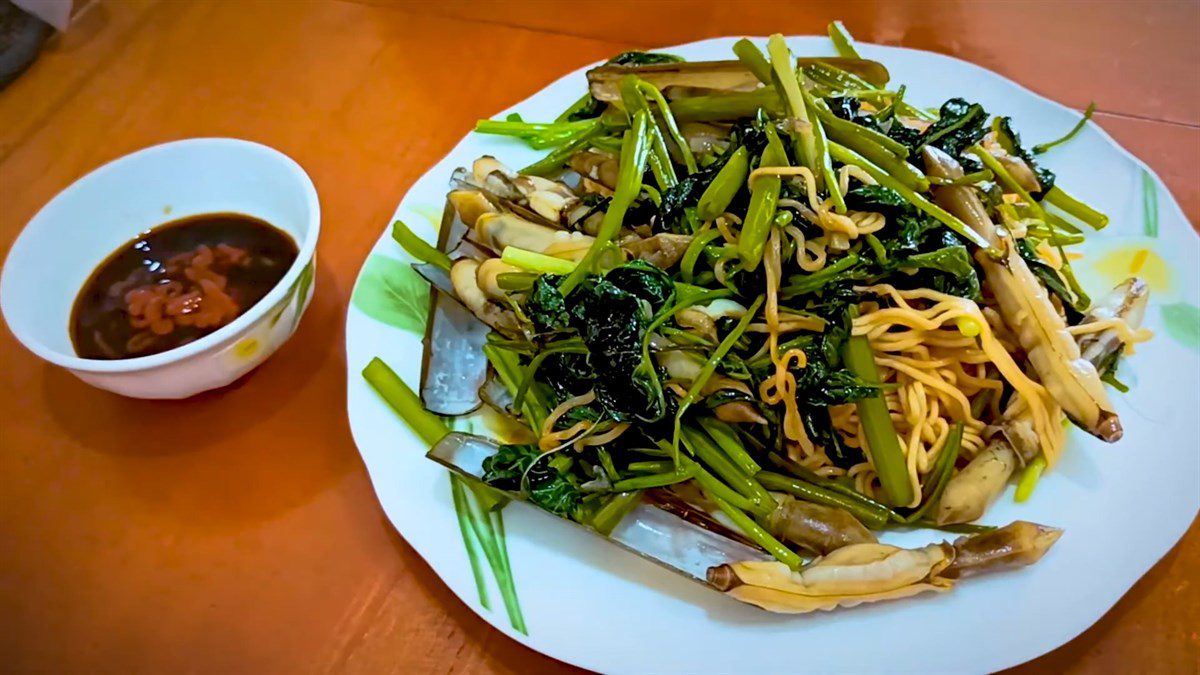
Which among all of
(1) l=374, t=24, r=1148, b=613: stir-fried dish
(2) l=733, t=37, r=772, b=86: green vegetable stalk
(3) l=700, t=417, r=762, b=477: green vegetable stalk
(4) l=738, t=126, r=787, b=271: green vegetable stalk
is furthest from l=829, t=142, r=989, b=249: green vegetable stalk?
(3) l=700, t=417, r=762, b=477: green vegetable stalk

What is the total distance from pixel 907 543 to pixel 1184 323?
848 millimetres

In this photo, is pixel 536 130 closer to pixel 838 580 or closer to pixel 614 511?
pixel 614 511

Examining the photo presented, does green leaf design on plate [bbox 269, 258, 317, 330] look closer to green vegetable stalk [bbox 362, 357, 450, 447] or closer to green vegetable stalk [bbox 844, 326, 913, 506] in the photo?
green vegetable stalk [bbox 362, 357, 450, 447]

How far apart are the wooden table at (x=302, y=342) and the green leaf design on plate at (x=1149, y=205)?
45 centimetres

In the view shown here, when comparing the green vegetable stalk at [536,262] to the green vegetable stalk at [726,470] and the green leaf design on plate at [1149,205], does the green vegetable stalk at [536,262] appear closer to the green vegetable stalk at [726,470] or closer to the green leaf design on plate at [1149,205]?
the green vegetable stalk at [726,470]

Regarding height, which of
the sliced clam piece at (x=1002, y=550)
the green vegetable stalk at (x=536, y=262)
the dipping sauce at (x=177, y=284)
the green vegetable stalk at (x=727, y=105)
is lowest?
the dipping sauce at (x=177, y=284)

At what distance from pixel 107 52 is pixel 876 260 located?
3.04m

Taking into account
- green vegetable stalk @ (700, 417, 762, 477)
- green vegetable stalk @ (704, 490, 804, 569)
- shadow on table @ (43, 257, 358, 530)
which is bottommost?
shadow on table @ (43, 257, 358, 530)

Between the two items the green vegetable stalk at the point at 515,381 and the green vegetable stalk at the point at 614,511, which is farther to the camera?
the green vegetable stalk at the point at 515,381

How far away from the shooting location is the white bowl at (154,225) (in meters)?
1.90

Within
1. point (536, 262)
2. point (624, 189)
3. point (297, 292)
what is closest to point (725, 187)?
point (624, 189)

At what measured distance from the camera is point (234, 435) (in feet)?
6.95

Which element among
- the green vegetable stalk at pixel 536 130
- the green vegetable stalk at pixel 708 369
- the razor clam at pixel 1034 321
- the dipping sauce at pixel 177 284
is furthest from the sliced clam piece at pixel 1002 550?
the dipping sauce at pixel 177 284

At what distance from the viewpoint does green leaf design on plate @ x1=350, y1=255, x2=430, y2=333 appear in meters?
2.06
